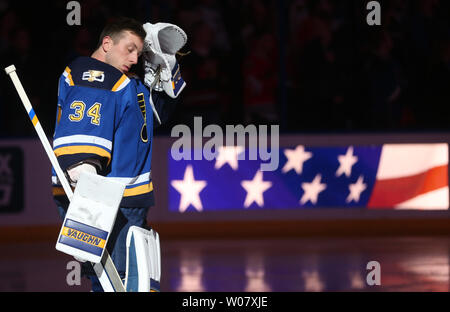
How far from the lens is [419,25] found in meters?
11.4

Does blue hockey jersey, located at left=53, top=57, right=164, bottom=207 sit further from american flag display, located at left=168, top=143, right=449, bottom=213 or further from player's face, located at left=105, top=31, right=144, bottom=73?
american flag display, located at left=168, top=143, right=449, bottom=213

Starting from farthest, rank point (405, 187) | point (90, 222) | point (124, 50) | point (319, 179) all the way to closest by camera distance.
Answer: point (405, 187) < point (319, 179) < point (124, 50) < point (90, 222)

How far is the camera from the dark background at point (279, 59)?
1055cm

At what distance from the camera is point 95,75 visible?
487 cm

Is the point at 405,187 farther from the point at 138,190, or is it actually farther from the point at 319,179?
the point at 138,190

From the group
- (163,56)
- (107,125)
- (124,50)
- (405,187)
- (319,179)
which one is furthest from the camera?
(405,187)

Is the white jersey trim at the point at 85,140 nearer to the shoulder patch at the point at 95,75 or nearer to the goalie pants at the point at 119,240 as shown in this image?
the shoulder patch at the point at 95,75

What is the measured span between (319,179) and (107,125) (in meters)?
6.21

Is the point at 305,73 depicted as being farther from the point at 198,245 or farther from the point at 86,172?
the point at 86,172

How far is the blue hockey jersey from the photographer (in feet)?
15.6

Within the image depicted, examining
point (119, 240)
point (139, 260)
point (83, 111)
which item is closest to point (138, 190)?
point (119, 240)

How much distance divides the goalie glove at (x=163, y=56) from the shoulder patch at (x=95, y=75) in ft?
1.29

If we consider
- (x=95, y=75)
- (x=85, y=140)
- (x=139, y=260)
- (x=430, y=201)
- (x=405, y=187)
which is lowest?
(x=139, y=260)
